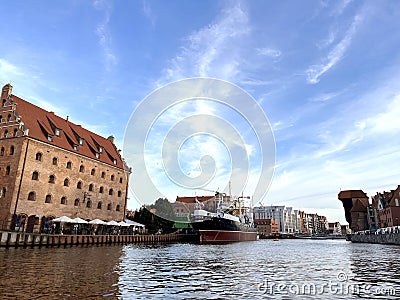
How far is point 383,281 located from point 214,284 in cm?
860

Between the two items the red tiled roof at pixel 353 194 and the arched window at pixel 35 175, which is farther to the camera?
the red tiled roof at pixel 353 194

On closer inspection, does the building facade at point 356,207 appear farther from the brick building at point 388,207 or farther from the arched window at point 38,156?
the arched window at point 38,156

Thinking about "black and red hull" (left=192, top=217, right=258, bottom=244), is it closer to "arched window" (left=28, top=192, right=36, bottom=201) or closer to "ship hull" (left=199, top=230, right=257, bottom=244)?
"ship hull" (left=199, top=230, right=257, bottom=244)

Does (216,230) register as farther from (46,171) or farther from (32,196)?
(32,196)

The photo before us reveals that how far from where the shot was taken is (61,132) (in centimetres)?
5038

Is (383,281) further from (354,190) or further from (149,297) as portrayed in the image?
(354,190)

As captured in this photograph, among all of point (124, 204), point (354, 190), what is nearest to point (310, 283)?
point (124, 204)

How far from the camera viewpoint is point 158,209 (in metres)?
82.4

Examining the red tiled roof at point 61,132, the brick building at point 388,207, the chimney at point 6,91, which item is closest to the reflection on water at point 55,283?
the red tiled roof at point 61,132

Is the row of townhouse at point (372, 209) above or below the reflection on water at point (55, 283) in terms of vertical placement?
above

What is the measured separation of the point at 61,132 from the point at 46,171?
29.1ft

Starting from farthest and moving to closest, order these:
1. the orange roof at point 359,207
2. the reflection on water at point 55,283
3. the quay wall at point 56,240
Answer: the orange roof at point 359,207 < the quay wall at point 56,240 < the reflection on water at point 55,283

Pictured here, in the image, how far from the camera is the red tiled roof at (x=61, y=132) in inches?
1769

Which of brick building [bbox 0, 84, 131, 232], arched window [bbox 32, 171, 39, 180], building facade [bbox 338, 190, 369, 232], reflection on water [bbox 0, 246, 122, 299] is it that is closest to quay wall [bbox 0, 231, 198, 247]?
brick building [bbox 0, 84, 131, 232]
